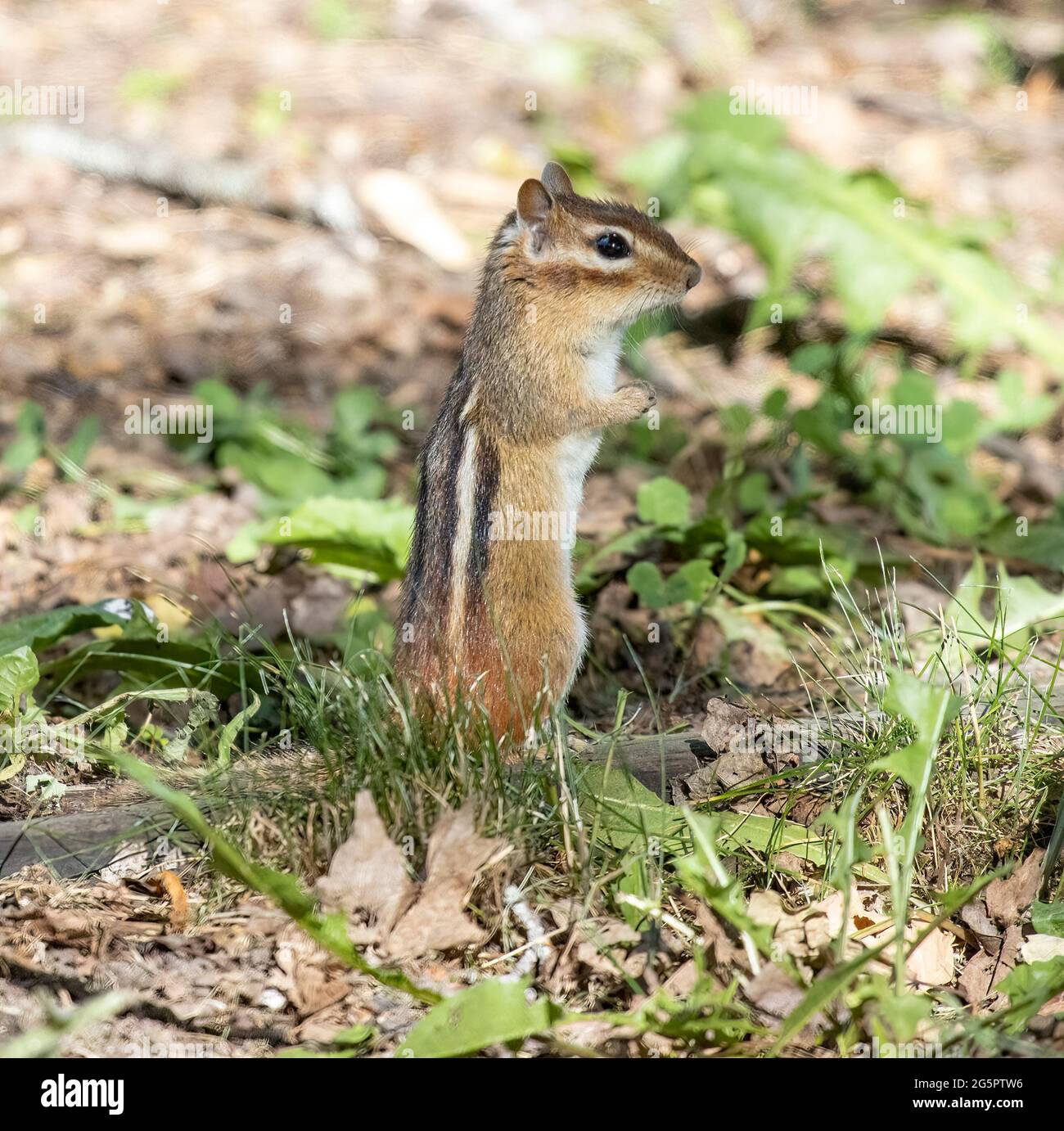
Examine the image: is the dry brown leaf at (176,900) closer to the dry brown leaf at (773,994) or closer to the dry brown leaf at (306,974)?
the dry brown leaf at (306,974)

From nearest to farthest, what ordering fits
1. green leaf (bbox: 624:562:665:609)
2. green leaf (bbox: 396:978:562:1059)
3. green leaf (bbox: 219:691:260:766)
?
1. green leaf (bbox: 396:978:562:1059)
2. green leaf (bbox: 219:691:260:766)
3. green leaf (bbox: 624:562:665:609)

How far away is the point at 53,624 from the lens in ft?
13.3

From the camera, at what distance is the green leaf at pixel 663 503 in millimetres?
4746

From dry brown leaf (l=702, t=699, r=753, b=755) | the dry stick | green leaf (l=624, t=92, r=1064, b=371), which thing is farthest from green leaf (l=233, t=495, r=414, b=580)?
the dry stick

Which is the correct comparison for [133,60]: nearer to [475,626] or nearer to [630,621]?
[630,621]

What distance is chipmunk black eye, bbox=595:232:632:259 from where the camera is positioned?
159 inches

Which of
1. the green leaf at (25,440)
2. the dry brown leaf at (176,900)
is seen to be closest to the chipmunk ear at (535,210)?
the dry brown leaf at (176,900)

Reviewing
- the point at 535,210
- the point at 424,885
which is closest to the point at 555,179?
the point at 535,210

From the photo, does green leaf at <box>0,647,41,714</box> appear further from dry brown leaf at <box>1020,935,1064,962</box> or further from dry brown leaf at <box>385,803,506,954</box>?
dry brown leaf at <box>1020,935,1064,962</box>

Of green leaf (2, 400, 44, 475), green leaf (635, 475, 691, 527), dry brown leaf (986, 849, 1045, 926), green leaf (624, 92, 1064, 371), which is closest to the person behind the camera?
dry brown leaf (986, 849, 1045, 926)

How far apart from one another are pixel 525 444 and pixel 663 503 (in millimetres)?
984

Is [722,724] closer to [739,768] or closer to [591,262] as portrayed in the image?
[739,768]

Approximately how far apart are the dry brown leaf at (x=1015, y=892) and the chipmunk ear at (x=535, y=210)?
7.36ft

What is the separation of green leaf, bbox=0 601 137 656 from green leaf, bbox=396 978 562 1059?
192 centimetres
